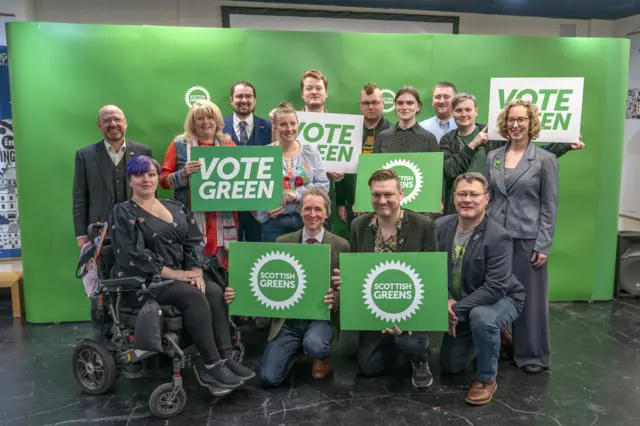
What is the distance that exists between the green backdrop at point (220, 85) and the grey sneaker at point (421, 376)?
5.44 ft

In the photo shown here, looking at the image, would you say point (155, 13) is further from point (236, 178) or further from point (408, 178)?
point (408, 178)

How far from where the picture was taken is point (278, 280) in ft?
10.4

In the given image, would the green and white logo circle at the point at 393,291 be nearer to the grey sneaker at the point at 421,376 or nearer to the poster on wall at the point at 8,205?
the grey sneaker at the point at 421,376

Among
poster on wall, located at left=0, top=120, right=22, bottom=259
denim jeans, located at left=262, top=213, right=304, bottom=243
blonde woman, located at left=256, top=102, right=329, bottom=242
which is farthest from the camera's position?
poster on wall, located at left=0, top=120, right=22, bottom=259

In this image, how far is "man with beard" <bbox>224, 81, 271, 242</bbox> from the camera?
3.88 metres

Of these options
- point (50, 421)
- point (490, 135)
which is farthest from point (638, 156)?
point (50, 421)

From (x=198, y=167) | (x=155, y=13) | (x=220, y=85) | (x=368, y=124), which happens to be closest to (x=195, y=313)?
(x=198, y=167)

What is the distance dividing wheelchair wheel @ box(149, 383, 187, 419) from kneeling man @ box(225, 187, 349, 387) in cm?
53

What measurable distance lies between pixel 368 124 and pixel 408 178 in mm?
786

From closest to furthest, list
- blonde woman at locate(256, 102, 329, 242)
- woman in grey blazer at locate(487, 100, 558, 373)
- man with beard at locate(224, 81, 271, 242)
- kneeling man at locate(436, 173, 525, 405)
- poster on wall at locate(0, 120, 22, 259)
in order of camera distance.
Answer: kneeling man at locate(436, 173, 525, 405)
woman in grey blazer at locate(487, 100, 558, 373)
blonde woman at locate(256, 102, 329, 242)
man with beard at locate(224, 81, 271, 242)
poster on wall at locate(0, 120, 22, 259)

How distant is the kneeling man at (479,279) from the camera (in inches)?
120

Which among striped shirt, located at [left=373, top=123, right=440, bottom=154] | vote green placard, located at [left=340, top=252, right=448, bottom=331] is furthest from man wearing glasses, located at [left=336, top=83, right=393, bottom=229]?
vote green placard, located at [left=340, top=252, right=448, bottom=331]

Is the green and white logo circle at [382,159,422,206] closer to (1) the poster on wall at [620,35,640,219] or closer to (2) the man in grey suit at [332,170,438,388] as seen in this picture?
(2) the man in grey suit at [332,170,438,388]

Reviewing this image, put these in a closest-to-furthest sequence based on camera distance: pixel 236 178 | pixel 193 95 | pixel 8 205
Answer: pixel 236 178, pixel 193 95, pixel 8 205
